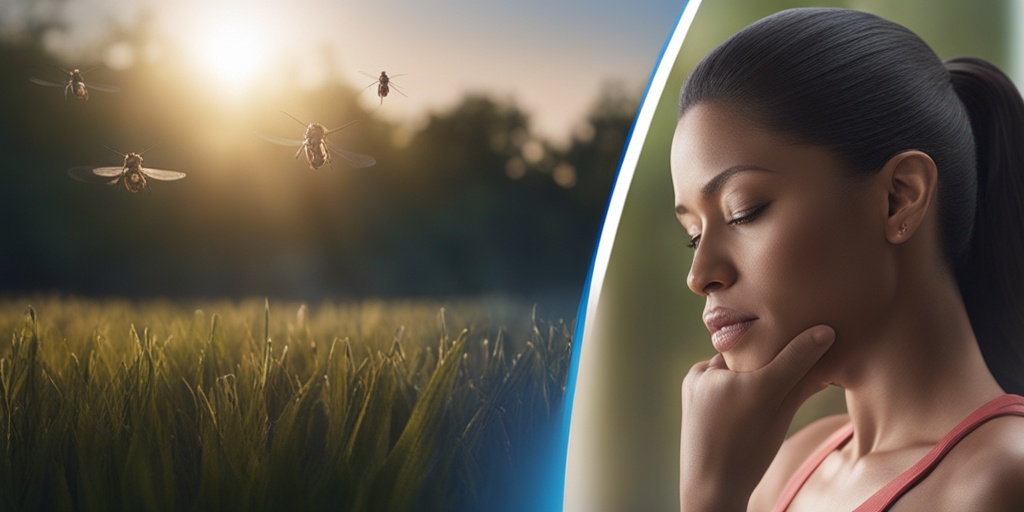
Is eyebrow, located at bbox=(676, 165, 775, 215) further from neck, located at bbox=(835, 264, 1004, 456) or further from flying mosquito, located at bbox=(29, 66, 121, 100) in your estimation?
flying mosquito, located at bbox=(29, 66, 121, 100)

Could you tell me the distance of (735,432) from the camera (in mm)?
784

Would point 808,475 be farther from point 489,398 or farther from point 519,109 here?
point 519,109

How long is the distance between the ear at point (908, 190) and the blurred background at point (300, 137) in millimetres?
334

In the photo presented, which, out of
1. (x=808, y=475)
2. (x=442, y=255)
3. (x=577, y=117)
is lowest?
(x=808, y=475)

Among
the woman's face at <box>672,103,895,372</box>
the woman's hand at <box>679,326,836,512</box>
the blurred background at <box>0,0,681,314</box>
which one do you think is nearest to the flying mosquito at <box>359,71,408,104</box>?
the blurred background at <box>0,0,681,314</box>

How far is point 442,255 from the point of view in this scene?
865 mm

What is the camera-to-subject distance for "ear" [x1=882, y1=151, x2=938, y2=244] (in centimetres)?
71

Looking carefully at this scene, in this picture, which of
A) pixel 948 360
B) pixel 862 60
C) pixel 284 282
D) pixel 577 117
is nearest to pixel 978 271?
pixel 948 360

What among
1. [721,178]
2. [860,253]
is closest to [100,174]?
[721,178]

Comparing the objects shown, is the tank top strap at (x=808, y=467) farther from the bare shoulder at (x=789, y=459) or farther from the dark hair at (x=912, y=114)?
the dark hair at (x=912, y=114)

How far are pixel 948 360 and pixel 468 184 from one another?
0.46m

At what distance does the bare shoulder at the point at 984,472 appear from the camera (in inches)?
25.3

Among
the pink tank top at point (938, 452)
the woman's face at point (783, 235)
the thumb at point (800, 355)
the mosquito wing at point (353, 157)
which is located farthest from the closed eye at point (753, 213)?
the mosquito wing at point (353, 157)

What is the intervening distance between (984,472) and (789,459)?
31 centimetres
